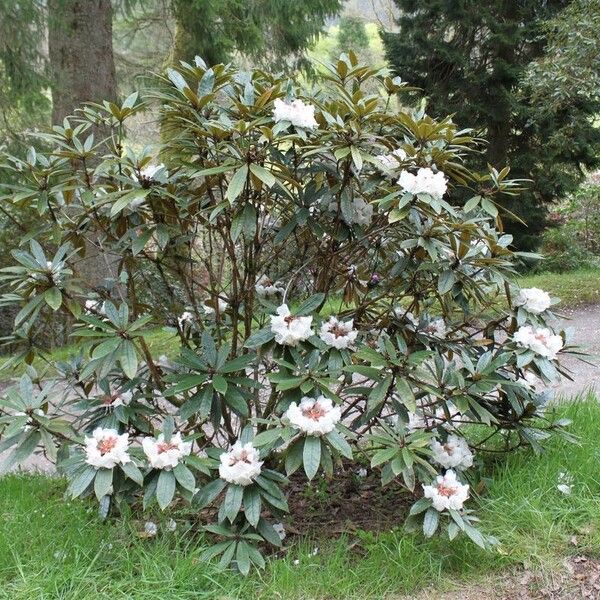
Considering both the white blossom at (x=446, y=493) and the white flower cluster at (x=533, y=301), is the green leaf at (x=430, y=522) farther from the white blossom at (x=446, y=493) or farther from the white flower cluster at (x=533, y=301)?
the white flower cluster at (x=533, y=301)

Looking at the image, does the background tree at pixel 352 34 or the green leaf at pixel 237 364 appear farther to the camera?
the background tree at pixel 352 34

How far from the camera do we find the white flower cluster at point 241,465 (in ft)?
5.97

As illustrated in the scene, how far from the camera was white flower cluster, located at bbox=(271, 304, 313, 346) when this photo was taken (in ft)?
6.12

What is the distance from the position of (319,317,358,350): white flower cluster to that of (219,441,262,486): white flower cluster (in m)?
0.43

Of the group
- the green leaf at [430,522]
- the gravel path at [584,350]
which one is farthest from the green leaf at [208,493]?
the gravel path at [584,350]

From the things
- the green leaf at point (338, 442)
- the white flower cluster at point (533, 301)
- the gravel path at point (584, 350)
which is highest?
the white flower cluster at point (533, 301)

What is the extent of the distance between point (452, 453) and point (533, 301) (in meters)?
0.64

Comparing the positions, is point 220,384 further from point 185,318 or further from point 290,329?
point 185,318

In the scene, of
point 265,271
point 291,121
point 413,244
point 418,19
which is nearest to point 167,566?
point 265,271

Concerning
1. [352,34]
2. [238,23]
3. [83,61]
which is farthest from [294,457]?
[352,34]

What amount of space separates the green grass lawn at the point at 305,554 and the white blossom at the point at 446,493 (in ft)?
0.72

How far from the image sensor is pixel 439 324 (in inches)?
91.3

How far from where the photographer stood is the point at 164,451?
182 centimetres

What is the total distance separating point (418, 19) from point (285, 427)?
29.0ft
